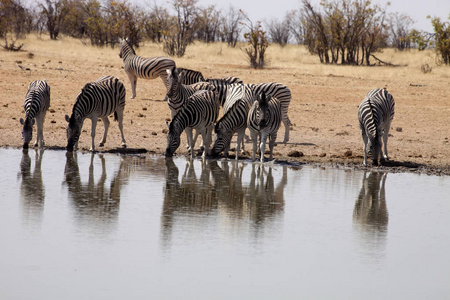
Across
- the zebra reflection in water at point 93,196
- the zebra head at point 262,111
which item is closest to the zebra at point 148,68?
the zebra head at point 262,111

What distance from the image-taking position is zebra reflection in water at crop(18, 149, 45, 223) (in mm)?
7297

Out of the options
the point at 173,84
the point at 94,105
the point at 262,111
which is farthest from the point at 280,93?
the point at 94,105

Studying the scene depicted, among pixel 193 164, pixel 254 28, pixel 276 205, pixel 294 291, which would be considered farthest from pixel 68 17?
Result: pixel 294 291

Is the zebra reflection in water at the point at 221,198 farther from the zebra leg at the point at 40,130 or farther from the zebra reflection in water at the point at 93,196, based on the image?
the zebra leg at the point at 40,130

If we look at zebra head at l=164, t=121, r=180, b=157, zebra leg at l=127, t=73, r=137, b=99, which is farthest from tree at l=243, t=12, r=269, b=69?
zebra head at l=164, t=121, r=180, b=157

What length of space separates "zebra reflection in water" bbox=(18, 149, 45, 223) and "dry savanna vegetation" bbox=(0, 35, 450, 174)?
6.02 feet

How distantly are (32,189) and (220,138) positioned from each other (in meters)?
3.83

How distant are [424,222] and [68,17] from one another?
41746mm

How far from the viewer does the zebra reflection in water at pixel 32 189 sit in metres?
7.30

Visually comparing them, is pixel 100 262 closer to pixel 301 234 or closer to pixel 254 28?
pixel 301 234

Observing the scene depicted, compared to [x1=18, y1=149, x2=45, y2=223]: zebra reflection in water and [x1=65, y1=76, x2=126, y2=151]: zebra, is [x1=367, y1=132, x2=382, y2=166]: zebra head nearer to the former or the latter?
[x1=65, y1=76, x2=126, y2=151]: zebra

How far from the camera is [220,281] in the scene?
211 inches

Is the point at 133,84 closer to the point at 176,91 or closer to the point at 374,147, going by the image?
the point at 176,91

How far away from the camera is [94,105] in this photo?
1194 cm
